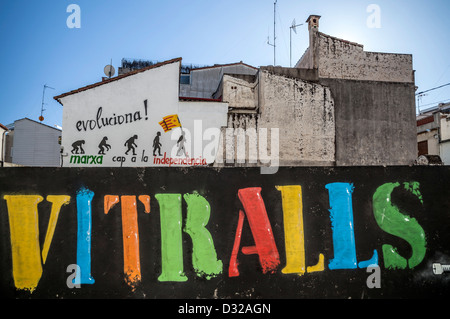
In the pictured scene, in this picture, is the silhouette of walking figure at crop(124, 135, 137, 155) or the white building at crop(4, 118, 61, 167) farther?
the white building at crop(4, 118, 61, 167)

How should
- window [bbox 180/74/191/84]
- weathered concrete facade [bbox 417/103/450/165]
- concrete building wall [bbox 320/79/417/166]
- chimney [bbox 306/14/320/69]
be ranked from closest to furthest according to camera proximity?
concrete building wall [bbox 320/79/417/166] → chimney [bbox 306/14/320/69] → weathered concrete facade [bbox 417/103/450/165] → window [bbox 180/74/191/84]

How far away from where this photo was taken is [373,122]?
608 inches

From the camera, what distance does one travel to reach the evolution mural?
4133mm

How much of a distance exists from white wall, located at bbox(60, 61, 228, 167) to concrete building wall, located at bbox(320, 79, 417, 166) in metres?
7.04

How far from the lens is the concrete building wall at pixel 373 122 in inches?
589

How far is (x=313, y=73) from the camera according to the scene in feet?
50.3

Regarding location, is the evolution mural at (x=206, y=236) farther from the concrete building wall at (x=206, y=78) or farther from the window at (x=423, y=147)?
the window at (x=423, y=147)

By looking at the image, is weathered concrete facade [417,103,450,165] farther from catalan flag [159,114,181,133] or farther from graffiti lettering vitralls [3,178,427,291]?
graffiti lettering vitralls [3,178,427,291]

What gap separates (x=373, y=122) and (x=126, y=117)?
11.4m

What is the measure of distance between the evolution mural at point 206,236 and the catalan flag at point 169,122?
853 centimetres

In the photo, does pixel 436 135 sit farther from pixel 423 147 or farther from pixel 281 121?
pixel 281 121

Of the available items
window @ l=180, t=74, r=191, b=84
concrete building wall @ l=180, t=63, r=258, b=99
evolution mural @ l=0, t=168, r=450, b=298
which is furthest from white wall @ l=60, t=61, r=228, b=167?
window @ l=180, t=74, r=191, b=84

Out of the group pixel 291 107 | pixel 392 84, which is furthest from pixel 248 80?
pixel 392 84

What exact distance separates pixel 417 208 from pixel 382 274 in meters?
1.05
